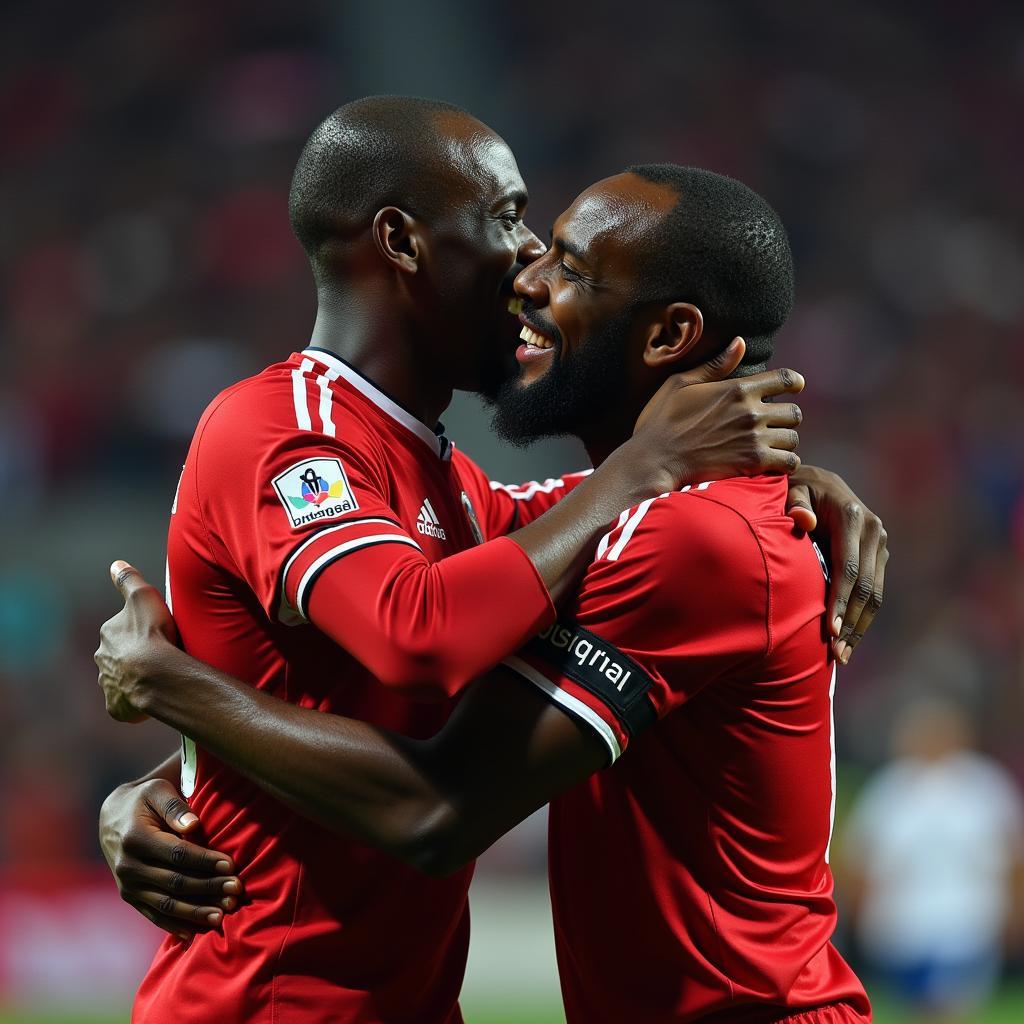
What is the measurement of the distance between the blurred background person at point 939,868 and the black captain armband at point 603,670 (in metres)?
7.08

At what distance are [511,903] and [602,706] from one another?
8.14m

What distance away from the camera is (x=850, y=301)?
14508mm

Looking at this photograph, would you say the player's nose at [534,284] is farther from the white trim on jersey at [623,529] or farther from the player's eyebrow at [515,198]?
the white trim on jersey at [623,529]

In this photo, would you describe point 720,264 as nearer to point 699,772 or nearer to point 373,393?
point 373,393

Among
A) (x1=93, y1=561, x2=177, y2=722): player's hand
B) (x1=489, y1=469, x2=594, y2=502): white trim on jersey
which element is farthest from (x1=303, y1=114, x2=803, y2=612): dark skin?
(x1=93, y1=561, x2=177, y2=722): player's hand

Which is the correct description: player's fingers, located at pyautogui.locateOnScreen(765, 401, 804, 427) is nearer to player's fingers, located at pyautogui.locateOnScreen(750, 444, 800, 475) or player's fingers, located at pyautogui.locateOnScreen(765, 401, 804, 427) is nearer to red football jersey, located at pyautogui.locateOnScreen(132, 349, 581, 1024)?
player's fingers, located at pyautogui.locateOnScreen(750, 444, 800, 475)

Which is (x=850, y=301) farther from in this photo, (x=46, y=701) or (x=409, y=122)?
(x=409, y=122)

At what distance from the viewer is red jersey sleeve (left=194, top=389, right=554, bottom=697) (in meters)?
2.71

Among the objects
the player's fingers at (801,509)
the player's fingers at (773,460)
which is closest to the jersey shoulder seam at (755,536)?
the player's fingers at (773,460)

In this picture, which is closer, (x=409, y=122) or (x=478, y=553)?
(x=478, y=553)

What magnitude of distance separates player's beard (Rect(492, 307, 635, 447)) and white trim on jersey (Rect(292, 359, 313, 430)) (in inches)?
18.6

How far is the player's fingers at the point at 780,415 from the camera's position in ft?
10.0

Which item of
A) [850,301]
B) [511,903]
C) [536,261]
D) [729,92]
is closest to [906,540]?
[850,301]

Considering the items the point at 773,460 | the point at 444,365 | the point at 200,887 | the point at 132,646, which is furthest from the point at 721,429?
the point at 200,887
